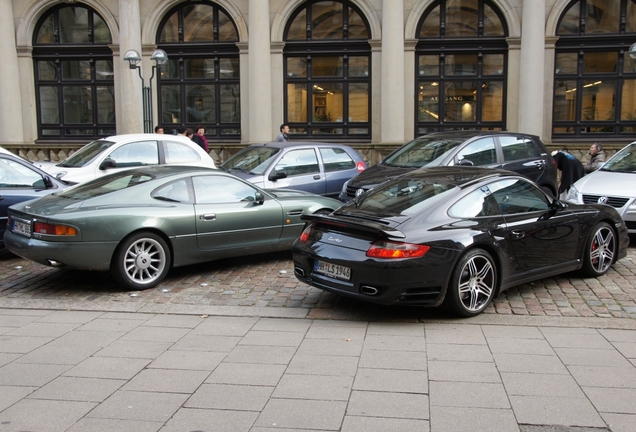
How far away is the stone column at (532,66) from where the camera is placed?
19.2 m

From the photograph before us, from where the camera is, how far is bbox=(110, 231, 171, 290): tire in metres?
7.52

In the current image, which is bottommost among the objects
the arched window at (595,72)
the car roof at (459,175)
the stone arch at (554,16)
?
the car roof at (459,175)

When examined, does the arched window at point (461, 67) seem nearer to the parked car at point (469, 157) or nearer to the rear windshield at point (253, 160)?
the parked car at point (469, 157)

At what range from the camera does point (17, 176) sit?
967cm

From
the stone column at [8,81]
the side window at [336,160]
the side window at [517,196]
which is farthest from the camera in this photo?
the stone column at [8,81]

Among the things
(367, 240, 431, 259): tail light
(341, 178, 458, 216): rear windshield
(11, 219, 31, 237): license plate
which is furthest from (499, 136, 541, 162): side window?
(11, 219, 31, 237): license plate

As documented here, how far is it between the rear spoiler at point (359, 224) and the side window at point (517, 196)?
1482 mm

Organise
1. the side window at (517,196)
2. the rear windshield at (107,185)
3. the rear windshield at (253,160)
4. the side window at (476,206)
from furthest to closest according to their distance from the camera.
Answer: the rear windshield at (253,160) < the rear windshield at (107,185) < the side window at (517,196) < the side window at (476,206)

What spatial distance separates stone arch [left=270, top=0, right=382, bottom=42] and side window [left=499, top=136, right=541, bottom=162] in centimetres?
880

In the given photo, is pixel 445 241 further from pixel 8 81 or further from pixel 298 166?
pixel 8 81

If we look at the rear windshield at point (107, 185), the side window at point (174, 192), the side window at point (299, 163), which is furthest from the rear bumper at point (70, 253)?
the side window at point (299, 163)

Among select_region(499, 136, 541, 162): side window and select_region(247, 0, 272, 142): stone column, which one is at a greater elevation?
select_region(247, 0, 272, 142): stone column

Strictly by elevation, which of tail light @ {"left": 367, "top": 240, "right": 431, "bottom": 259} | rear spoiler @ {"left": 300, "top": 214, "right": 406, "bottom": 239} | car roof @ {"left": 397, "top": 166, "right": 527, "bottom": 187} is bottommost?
tail light @ {"left": 367, "top": 240, "right": 431, "bottom": 259}

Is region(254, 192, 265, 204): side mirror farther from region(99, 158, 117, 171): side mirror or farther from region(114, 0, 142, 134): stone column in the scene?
region(114, 0, 142, 134): stone column
